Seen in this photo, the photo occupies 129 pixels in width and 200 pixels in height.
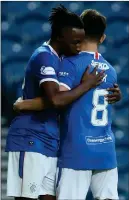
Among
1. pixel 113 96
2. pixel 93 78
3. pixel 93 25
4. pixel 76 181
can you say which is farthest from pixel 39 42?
pixel 76 181

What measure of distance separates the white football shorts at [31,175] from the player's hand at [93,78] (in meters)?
0.52

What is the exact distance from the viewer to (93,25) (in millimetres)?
5047

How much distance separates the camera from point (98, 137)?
193 inches

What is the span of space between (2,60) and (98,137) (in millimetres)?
2849

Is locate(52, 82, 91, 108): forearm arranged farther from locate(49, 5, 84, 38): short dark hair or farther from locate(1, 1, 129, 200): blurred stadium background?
locate(1, 1, 129, 200): blurred stadium background

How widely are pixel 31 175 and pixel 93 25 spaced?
1.00 metres

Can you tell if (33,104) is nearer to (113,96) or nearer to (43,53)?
(43,53)

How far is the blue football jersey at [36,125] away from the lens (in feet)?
16.0

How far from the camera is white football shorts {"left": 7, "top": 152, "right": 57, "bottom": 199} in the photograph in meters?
4.89

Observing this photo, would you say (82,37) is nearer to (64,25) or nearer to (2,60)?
(64,25)

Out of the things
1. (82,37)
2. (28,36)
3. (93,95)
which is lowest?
(93,95)

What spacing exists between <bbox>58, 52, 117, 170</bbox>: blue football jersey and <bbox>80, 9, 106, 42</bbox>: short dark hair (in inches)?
5.7

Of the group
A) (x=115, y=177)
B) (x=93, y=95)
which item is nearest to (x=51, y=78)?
(x=93, y=95)

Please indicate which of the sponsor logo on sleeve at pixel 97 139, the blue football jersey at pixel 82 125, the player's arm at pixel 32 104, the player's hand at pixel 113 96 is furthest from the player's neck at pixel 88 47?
the sponsor logo on sleeve at pixel 97 139
